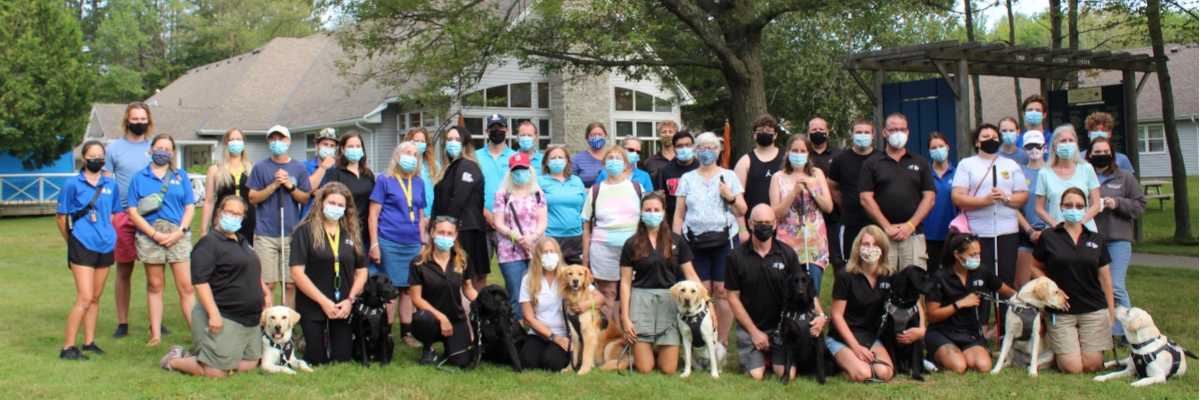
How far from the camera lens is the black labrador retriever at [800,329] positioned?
5840 millimetres

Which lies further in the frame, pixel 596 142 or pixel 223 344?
pixel 596 142

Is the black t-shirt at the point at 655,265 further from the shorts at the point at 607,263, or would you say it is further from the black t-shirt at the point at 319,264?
the black t-shirt at the point at 319,264

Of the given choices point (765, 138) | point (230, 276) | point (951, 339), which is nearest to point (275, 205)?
point (230, 276)

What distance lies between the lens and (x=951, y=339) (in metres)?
6.20

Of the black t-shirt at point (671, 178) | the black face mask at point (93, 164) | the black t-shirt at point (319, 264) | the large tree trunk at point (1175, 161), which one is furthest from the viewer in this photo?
the large tree trunk at point (1175, 161)

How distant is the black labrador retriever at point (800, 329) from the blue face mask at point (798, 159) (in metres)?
1.17

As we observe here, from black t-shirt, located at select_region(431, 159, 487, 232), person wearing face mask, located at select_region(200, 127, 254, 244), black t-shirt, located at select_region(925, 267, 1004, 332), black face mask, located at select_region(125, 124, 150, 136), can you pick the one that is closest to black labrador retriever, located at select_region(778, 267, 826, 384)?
black t-shirt, located at select_region(925, 267, 1004, 332)

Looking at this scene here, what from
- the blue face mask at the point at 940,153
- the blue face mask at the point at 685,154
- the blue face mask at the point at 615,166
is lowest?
the blue face mask at the point at 615,166

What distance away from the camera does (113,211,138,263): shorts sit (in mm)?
7199

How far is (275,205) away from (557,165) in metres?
2.31

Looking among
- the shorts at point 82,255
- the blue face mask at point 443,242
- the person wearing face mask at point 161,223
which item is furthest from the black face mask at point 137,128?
the blue face mask at point 443,242

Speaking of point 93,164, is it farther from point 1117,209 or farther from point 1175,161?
point 1175,161

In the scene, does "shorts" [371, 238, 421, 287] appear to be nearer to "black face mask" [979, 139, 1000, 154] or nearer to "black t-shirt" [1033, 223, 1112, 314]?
"black face mask" [979, 139, 1000, 154]

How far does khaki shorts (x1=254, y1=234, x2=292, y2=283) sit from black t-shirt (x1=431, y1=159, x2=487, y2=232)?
120cm
